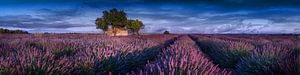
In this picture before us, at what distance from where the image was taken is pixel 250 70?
27.5 feet

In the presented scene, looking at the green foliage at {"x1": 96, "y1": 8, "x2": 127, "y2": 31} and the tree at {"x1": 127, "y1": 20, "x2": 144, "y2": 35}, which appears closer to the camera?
the green foliage at {"x1": 96, "y1": 8, "x2": 127, "y2": 31}

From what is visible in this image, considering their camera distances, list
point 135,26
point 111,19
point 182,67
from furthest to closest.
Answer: point 135,26 → point 111,19 → point 182,67

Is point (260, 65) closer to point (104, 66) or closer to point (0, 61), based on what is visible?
point (104, 66)

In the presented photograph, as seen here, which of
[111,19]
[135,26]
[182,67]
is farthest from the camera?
[135,26]

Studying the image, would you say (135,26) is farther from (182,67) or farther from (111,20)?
(182,67)

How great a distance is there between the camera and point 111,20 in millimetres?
58406

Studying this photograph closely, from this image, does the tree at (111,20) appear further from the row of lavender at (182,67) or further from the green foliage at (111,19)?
the row of lavender at (182,67)

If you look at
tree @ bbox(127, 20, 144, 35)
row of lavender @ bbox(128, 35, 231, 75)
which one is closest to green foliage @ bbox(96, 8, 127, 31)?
tree @ bbox(127, 20, 144, 35)

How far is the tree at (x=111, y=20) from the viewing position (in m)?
58.3

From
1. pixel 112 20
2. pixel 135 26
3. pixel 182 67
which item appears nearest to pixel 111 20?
pixel 112 20

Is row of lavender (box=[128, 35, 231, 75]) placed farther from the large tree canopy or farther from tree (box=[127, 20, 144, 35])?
tree (box=[127, 20, 144, 35])

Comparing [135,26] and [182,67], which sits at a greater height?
[182,67]

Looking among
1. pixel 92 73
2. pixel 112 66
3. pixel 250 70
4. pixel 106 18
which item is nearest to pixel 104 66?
pixel 112 66

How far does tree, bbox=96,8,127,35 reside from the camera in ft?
191
